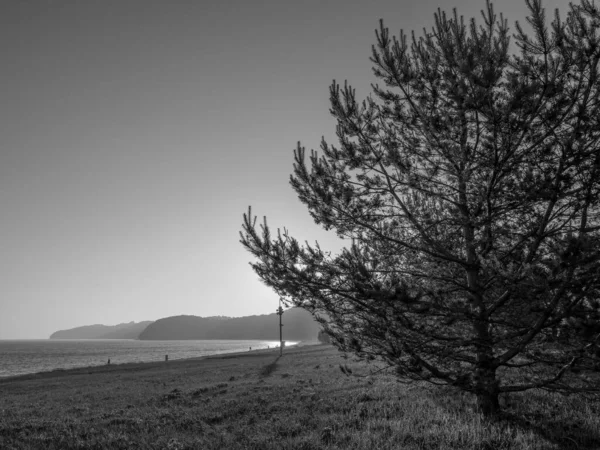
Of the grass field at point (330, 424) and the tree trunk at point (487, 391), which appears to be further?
the tree trunk at point (487, 391)

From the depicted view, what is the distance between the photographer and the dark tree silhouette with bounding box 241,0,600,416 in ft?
17.0

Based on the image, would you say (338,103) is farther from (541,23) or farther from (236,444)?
(236,444)

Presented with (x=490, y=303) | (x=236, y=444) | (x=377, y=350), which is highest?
(x=490, y=303)

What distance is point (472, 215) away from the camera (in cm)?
635

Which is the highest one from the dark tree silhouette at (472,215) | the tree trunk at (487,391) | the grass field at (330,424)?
the dark tree silhouette at (472,215)

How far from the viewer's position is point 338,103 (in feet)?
21.8

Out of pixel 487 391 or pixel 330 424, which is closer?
pixel 487 391

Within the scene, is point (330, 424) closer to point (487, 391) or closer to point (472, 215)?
point (487, 391)

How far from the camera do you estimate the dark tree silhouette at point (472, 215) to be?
17.0ft

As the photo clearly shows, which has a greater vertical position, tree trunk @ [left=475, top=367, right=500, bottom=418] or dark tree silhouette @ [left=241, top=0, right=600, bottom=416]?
dark tree silhouette @ [left=241, top=0, right=600, bottom=416]

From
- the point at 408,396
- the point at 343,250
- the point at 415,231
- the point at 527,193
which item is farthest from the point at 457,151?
the point at 408,396

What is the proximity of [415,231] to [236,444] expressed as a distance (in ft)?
17.2

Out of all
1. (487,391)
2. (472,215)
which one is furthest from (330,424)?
(472,215)

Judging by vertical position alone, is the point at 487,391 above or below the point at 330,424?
above
